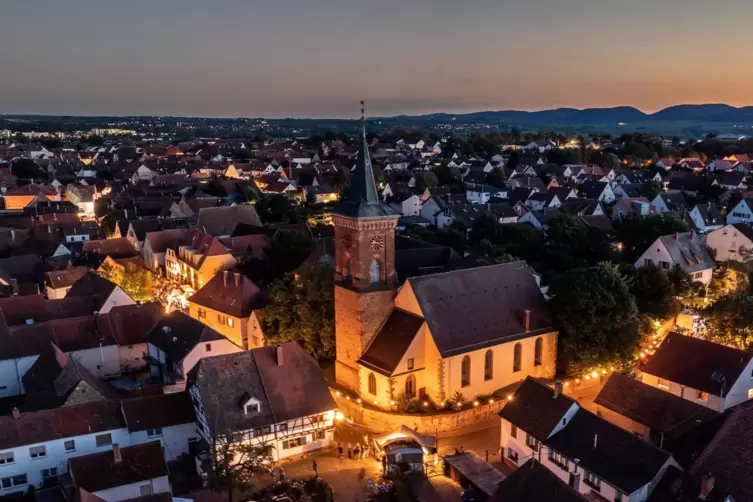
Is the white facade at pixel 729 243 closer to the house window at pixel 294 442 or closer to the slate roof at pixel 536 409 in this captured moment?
the slate roof at pixel 536 409

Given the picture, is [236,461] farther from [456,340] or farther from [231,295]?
[231,295]

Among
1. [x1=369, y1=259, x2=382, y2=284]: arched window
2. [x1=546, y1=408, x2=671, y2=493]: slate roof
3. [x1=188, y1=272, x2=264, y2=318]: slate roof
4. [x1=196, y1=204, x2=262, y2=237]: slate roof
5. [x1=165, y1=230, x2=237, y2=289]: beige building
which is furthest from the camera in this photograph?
[x1=196, y1=204, x2=262, y2=237]: slate roof

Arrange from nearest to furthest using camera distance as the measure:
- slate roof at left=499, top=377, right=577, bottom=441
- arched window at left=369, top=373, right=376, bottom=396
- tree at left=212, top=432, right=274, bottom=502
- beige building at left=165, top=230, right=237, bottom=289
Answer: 1. tree at left=212, top=432, right=274, bottom=502
2. slate roof at left=499, top=377, right=577, bottom=441
3. arched window at left=369, top=373, right=376, bottom=396
4. beige building at left=165, top=230, right=237, bottom=289

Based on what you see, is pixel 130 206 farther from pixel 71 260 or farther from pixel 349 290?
pixel 349 290

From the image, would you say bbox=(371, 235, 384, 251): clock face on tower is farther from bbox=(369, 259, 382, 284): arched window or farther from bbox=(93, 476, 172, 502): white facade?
bbox=(93, 476, 172, 502): white facade

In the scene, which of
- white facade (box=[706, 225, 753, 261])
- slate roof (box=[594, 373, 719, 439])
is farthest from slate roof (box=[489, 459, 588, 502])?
white facade (box=[706, 225, 753, 261])

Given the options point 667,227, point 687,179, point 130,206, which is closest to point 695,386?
point 667,227

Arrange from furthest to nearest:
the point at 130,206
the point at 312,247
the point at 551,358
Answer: the point at 130,206, the point at 312,247, the point at 551,358

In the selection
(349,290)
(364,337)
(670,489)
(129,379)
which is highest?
(349,290)
